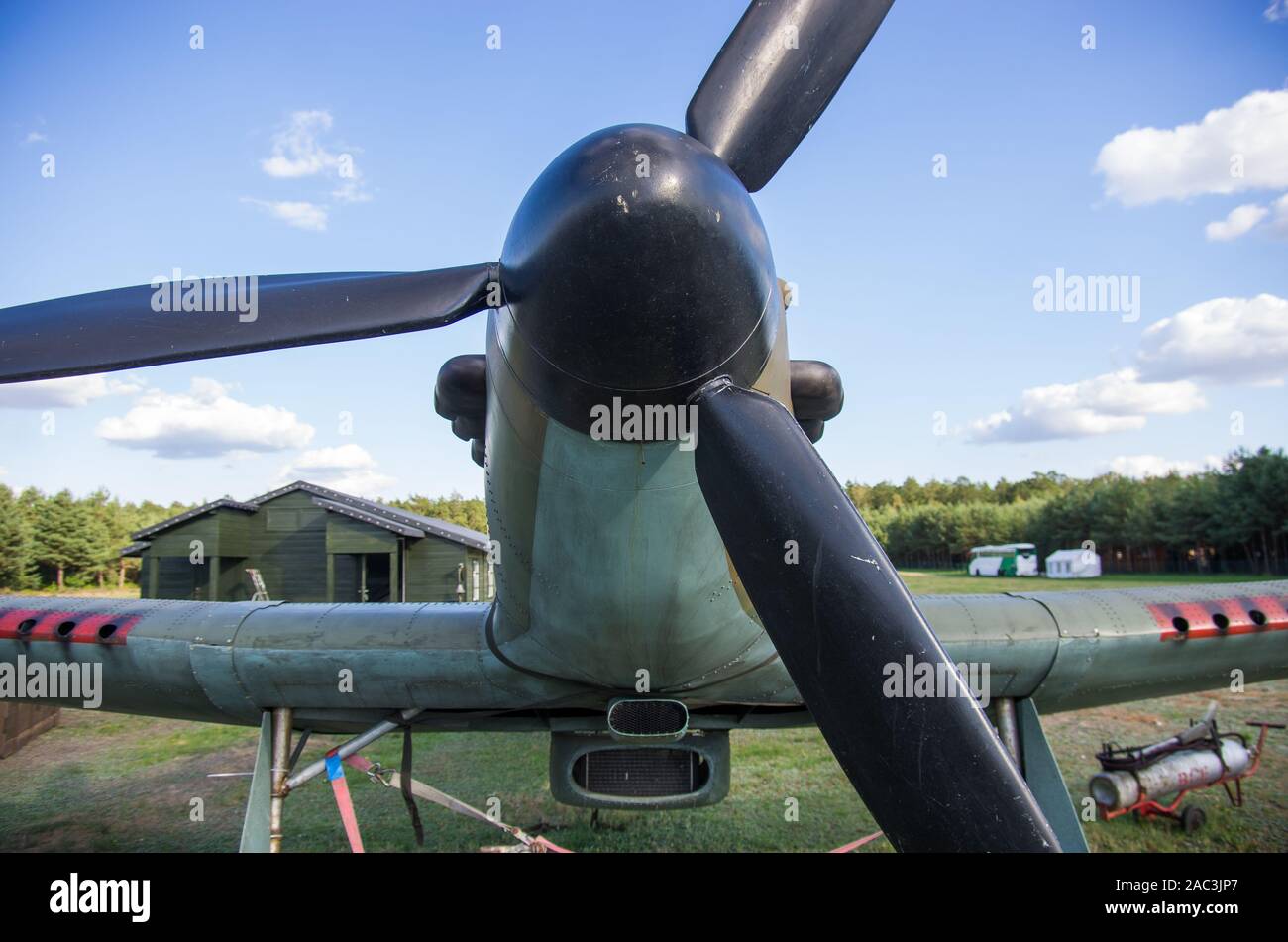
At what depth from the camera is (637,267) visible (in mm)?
2330

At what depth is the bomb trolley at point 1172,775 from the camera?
6652 millimetres

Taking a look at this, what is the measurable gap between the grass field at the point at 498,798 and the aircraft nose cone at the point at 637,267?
5149 millimetres

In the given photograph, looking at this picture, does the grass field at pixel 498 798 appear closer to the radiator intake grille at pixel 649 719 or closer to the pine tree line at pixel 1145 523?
the radiator intake grille at pixel 649 719

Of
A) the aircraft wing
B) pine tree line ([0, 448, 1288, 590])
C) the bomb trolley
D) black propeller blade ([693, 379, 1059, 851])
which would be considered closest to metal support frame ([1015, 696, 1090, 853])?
the aircraft wing

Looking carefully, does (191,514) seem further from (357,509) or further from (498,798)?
(498,798)

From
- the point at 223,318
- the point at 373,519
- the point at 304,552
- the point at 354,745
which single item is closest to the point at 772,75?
the point at 223,318

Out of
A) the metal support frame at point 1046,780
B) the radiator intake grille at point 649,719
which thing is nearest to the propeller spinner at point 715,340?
the radiator intake grille at point 649,719

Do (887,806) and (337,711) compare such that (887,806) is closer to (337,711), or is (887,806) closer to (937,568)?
(337,711)

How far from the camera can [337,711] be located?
205 inches

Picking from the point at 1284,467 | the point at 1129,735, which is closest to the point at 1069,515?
the point at 1284,467

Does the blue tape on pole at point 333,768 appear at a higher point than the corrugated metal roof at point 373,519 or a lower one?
lower

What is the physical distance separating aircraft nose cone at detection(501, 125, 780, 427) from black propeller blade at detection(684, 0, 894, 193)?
1.75ft

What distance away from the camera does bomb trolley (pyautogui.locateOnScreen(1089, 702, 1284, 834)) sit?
6652 mm

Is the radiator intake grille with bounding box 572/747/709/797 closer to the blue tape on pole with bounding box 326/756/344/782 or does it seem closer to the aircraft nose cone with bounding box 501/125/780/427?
the blue tape on pole with bounding box 326/756/344/782
